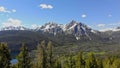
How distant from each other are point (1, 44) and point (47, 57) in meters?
25.2

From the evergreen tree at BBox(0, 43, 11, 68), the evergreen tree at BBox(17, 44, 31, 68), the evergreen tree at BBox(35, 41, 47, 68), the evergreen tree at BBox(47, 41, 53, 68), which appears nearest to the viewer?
the evergreen tree at BBox(0, 43, 11, 68)

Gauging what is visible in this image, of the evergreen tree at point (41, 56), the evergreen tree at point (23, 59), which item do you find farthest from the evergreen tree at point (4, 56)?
the evergreen tree at point (41, 56)

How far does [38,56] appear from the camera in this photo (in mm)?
63031

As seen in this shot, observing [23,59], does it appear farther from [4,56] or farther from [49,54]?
[49,54]

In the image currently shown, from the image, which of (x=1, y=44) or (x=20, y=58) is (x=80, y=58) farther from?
(x=1, y=44)

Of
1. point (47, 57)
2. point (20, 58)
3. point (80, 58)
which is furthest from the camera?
point (80, 58)

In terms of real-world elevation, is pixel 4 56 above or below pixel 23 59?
above

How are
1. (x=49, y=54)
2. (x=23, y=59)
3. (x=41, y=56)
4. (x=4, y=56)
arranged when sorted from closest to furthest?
(x=4, y=56)
(x=23, y=59)
(x=41, y=56)
(x=49, y=54)

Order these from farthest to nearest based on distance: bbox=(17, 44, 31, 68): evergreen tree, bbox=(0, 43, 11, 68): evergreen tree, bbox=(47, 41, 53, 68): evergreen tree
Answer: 1. bbox=(47, 41, 53, 68): evergreen tree
2. bbox=(17, 44, 31, 68): evergreen tree
3. bbox=(0, 43, 11, 68): evergreen tree

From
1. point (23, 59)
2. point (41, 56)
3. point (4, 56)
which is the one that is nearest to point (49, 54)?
point (41, 56)

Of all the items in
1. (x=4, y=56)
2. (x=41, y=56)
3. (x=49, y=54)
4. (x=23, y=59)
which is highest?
(x=4, y=56)

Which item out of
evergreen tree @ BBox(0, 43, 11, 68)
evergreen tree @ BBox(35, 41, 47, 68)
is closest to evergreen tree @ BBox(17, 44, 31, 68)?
evergreen tree @ BBox(0, 43, 11, 68)

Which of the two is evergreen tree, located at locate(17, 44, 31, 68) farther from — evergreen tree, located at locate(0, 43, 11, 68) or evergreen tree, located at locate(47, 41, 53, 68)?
evergreen tree, located at locate(47, 41, 53, 68)

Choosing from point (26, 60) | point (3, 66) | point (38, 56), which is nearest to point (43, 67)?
point (38, 56)
